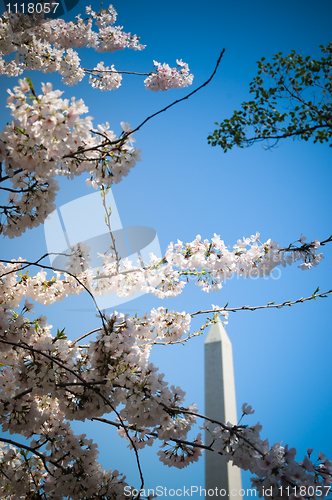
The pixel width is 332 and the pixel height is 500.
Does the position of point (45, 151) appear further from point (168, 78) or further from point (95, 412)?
point (168, 78)

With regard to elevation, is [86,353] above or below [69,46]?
below

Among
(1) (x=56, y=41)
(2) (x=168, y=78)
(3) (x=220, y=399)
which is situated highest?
(1) (x=56, y=41)

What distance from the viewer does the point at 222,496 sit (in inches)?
254

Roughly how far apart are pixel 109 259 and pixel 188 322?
82cm

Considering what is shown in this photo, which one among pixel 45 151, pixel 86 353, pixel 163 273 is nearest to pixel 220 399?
pixel 163 273

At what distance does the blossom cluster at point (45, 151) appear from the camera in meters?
1.15

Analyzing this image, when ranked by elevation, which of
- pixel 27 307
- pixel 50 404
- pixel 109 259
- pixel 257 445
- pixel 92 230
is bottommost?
pixel 257 445

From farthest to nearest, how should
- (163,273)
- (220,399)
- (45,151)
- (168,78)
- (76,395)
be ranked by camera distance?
(220,399), (168,78), (163,273), (76,395), (45,151)

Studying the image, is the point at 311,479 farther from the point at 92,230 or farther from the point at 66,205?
the point at 66,205

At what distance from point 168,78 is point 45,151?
2.82 m

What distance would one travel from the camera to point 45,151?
4.14 ft

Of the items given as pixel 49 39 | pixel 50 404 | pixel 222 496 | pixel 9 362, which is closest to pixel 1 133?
pixel 9 362

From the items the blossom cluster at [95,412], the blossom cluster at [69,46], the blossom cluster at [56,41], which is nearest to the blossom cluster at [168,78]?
the blossom cluster at [69,46]

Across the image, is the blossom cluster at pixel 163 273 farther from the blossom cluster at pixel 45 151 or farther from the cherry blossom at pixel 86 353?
the blossom cluster at pixel 45 151
